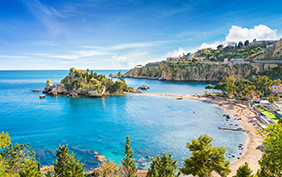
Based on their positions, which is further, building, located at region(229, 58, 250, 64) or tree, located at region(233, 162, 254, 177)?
building, located at region(229, 58, 250, 64)

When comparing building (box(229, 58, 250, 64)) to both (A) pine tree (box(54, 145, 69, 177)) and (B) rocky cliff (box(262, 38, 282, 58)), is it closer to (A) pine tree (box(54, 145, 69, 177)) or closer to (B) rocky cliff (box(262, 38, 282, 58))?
(B) rocky cliff (box(262, 38, 282, 58))

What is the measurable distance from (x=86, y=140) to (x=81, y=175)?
70.1 feet

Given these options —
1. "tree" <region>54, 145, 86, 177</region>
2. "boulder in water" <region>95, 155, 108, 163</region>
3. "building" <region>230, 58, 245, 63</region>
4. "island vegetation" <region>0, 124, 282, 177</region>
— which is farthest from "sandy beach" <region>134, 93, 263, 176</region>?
"building" <region>230, 58, 245, 63</region>

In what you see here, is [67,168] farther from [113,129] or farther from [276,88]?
[276,88]

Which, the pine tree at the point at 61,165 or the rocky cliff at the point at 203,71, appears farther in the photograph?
the rocky cliff at the point at 203,71

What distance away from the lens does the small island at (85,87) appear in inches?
3533

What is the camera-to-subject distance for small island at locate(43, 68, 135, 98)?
8975 centimetres

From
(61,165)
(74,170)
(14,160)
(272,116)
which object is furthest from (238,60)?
(14,160)

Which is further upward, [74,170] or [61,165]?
[61,165]

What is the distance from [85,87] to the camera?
91.5 m

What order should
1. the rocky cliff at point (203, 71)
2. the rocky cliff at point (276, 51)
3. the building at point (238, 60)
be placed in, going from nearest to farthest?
the rocky cliff at point (276, 51) → the rocky cliff at point (203, 71) → the building at point (238, 60)

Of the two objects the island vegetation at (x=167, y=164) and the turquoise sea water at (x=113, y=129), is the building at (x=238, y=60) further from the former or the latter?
the island vegetation at (x=167, y=164)

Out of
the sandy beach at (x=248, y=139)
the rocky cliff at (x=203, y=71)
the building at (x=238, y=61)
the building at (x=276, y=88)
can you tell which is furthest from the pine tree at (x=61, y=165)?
the building at (x=238, y=61)

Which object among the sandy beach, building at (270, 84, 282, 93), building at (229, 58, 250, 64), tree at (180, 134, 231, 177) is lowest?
the sandy beach
